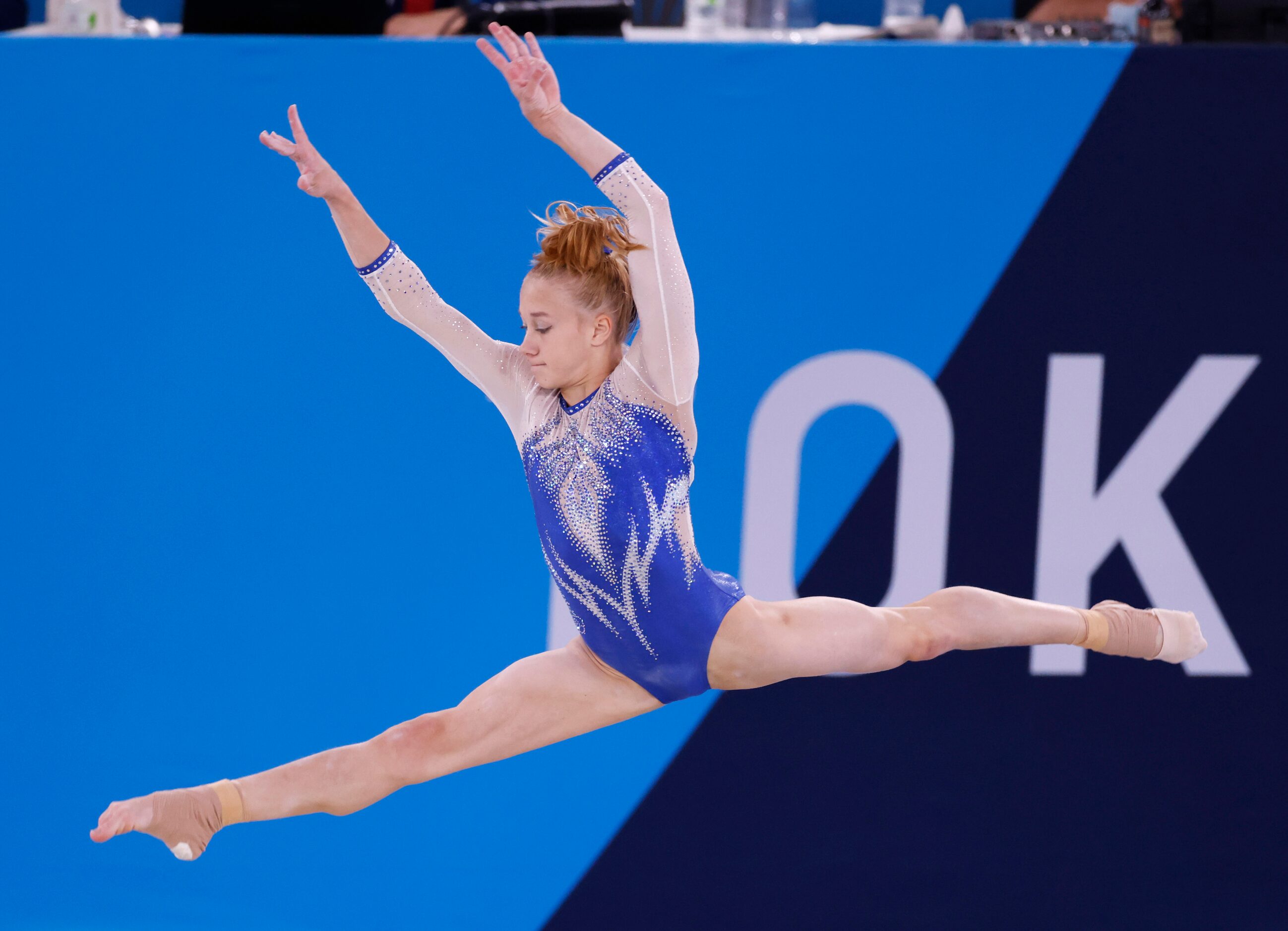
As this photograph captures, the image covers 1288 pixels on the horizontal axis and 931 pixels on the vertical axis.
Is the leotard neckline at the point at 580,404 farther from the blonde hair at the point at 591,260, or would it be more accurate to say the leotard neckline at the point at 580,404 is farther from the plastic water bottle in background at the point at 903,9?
the plastic water bottle in background at the point at 903,9

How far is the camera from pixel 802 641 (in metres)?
2.61

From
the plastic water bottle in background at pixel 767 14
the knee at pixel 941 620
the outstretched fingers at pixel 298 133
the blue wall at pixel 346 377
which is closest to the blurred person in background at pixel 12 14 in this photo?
the blue wall at pixel 346 377

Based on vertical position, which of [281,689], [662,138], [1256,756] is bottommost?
[1256,756]

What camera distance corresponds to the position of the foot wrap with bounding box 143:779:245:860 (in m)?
2.54

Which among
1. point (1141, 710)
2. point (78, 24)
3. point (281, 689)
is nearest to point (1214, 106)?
point (1141, 710)

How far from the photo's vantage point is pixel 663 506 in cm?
255

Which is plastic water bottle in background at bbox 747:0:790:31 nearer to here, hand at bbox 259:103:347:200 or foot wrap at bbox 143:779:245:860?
hand at bbox 259:103:347:200

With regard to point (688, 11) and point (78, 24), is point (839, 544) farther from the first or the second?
point (78, 24)

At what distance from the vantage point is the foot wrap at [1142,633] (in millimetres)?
2803

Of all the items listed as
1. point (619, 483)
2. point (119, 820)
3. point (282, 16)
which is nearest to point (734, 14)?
point (282, 16)

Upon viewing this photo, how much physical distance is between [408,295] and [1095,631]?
154 centimetres

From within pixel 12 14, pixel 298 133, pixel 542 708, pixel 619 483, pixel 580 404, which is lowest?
pixel 542 708

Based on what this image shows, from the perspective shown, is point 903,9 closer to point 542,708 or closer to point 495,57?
point 495,57

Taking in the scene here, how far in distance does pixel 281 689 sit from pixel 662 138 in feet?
5.65
